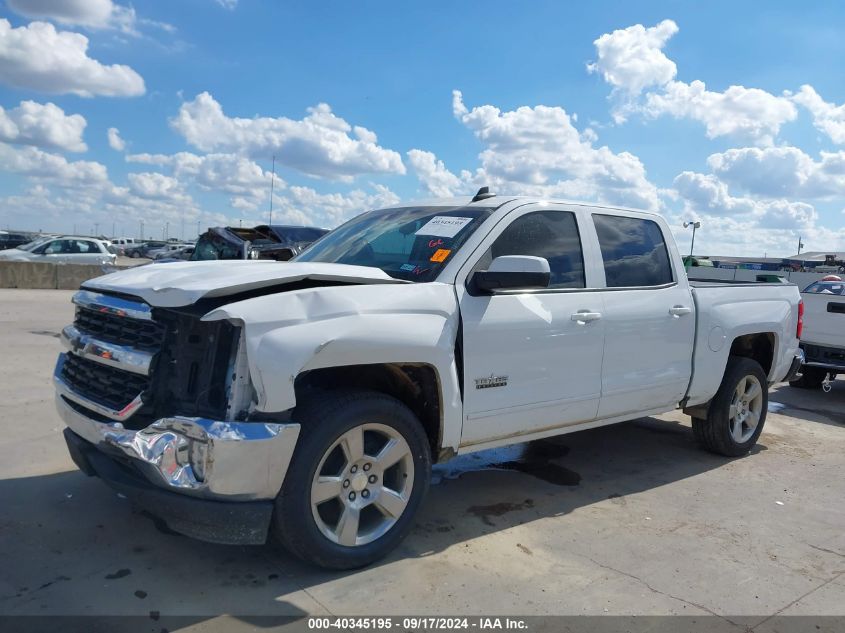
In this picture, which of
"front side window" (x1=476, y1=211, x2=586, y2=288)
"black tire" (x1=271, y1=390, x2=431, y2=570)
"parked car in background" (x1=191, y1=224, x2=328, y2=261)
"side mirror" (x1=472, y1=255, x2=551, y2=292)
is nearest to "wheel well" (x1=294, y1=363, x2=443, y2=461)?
"black tire" (x1=271, y1=390, x2=431, y2=570)

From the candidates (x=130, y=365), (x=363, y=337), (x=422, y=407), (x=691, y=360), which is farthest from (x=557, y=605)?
(x=691, y=360)

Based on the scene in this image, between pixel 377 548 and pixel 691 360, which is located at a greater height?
pixel 691 360

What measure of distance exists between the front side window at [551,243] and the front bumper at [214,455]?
5.85 feet

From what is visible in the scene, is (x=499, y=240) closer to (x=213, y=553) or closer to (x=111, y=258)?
(x=213, y=553)

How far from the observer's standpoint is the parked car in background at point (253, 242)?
11.6 meters

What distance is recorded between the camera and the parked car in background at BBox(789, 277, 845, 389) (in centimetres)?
899

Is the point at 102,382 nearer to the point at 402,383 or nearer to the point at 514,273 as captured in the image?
the point at 402,383

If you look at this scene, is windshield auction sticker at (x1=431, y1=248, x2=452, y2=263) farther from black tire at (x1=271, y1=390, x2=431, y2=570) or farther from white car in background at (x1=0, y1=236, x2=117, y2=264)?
white car in background at (x1=0, y1=236, x2=117, y2=264)

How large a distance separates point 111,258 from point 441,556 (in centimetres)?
2416

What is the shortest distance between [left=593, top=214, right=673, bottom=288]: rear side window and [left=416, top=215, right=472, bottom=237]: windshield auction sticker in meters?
1.12

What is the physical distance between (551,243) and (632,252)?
899 millimetres

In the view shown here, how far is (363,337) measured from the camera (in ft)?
10.9

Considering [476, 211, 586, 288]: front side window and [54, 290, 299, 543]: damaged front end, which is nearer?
[54, 290, 299, 543]: damaged front end

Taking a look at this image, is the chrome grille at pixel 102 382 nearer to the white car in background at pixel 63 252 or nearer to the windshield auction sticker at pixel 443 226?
the windshield auction sticker at pixel 443 226
